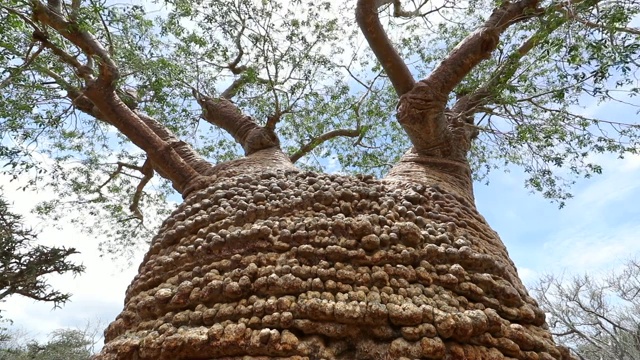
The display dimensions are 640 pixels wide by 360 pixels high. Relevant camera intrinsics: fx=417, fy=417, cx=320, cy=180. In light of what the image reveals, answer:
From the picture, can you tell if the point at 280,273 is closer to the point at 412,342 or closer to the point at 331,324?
the point at 331,324

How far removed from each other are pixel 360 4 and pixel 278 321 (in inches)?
97.7

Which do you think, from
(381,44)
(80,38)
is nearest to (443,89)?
(381,44)

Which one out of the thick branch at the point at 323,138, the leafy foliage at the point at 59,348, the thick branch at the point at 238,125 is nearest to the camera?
the thick branch at the point at 238,125

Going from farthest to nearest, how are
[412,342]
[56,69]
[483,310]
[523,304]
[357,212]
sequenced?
[56,69] < [357,212] < [523,304] < [483,310] < [412,342]

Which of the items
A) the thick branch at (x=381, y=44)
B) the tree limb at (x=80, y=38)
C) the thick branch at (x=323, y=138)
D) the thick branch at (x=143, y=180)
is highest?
the thick branch at (x=323, y=138)

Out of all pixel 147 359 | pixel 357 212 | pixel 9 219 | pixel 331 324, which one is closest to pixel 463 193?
pixel 357 212

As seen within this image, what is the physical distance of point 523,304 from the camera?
196 centimetres

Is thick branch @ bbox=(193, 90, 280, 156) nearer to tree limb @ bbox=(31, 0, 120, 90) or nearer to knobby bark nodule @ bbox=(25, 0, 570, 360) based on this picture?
knobby bark nodule @ bbox=(25, 0, 570, 360)

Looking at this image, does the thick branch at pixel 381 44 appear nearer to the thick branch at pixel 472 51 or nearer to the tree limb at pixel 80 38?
the thick branch at pixel 472 51

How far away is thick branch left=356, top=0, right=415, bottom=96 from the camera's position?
3152 millimetres

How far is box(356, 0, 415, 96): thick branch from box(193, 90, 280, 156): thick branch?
1.26 metres

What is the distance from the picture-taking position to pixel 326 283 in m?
1.77

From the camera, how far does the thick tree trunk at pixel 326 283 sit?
1604 millimetres

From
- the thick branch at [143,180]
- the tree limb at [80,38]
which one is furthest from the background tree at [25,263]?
the tree limb at [80,38]
